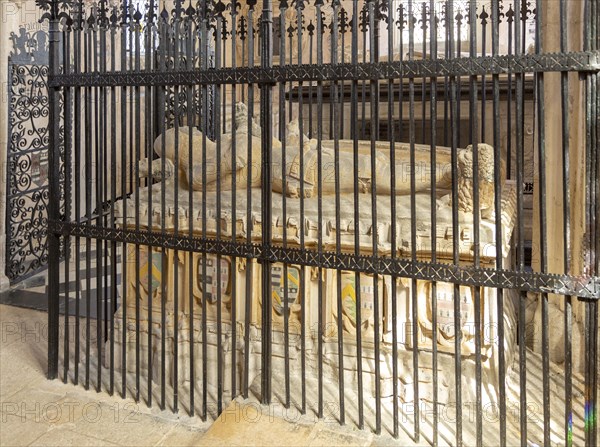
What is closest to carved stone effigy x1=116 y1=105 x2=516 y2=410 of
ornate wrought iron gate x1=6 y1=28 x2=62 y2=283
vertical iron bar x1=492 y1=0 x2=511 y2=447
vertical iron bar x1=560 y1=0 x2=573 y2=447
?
vertical iron bar x1=492 y1=0 x2=511 y2=447

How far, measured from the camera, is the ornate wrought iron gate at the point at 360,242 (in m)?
2.11

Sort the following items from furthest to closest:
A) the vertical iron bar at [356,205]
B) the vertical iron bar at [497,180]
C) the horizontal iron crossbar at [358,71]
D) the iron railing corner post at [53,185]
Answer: the iron railing corner post at [53,185], the vertical iron bar at [356,205], the vertical iron bar at [497,180], the horizontal iron crossbar at [358,71]

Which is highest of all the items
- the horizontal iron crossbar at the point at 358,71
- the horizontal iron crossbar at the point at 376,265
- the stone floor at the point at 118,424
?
the horizontal iron crossbar at the point at 358,71

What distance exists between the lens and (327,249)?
302 cm

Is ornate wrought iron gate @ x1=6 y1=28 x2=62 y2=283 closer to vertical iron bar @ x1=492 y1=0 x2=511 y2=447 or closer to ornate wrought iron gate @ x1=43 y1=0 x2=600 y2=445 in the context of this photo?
ornate wrought iron gate @ x1=43 y1=0 x2=600 y2=445

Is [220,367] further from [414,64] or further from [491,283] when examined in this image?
[414,64]

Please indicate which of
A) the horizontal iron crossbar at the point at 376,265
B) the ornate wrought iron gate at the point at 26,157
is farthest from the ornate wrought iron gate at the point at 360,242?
the ornate wrought iron gate at the point at 26,157

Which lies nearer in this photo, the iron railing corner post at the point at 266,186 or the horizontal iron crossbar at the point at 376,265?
the horizontal iron crossbar at the point at 376,265

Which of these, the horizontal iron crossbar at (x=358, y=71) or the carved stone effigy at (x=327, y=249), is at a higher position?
the horizontal iron crossbar at (x=358, y=71)

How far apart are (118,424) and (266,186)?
140 cm

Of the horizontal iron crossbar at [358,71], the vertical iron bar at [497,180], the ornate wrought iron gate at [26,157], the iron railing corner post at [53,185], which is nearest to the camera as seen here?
the horizontal iron crossbar at [358,71]

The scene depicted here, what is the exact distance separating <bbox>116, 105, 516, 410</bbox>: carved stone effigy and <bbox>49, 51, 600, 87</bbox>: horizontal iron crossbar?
1.09 feet

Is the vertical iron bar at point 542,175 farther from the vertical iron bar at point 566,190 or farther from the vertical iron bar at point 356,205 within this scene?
the vertical iron bar at point 356,205

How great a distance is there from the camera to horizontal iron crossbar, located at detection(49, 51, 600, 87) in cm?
195
